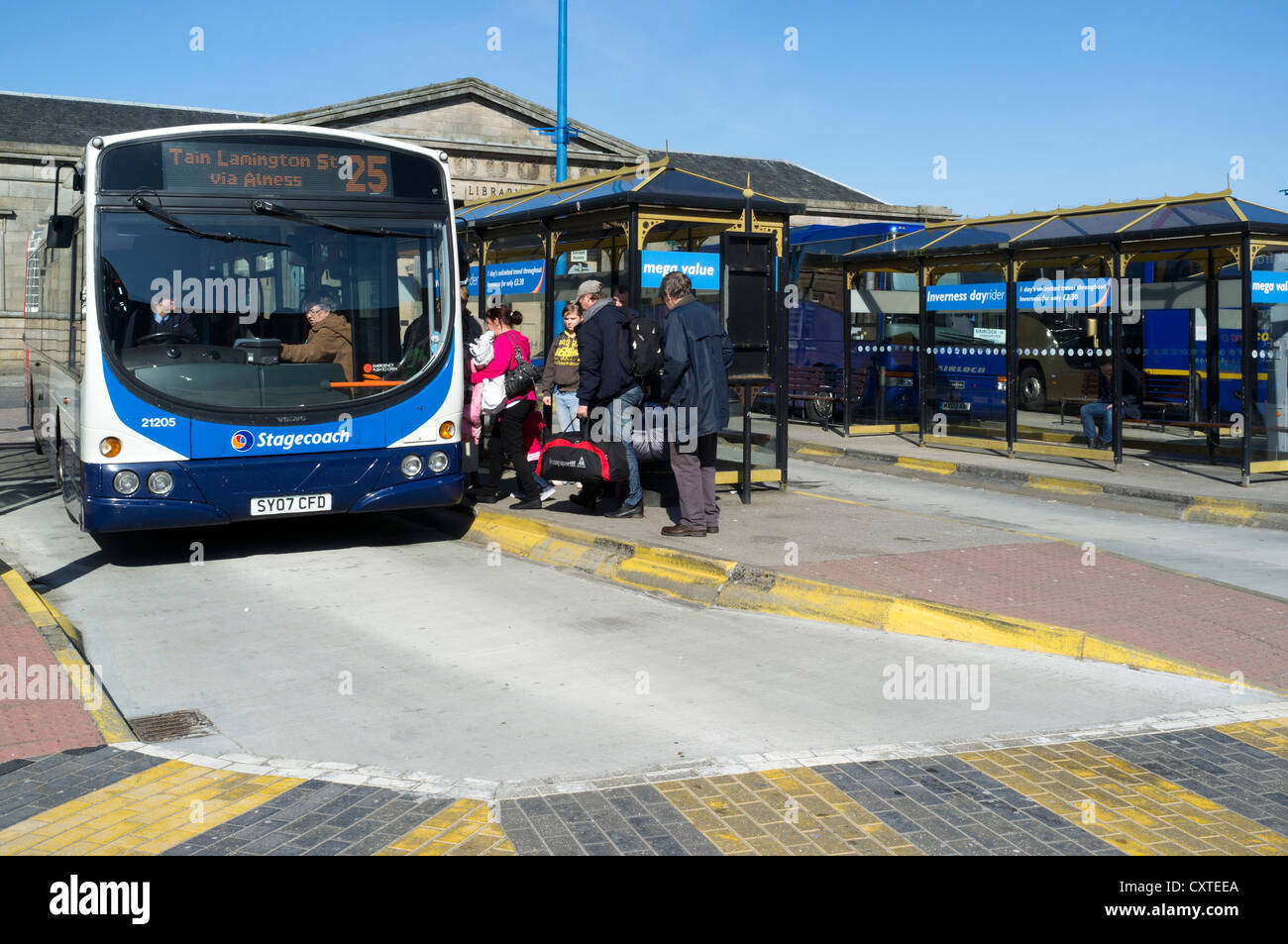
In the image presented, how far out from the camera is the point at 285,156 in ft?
31.8

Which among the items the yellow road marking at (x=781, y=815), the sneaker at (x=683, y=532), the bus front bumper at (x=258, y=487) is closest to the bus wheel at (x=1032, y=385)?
the sneaker at (x=683, y=532)

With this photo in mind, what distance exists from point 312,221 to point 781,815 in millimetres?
6780

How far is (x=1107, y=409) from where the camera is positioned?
16.2 metres

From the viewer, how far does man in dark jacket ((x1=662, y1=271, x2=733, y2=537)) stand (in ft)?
31.9

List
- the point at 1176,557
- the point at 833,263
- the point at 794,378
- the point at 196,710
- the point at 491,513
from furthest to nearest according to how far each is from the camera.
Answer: the point at 794,378, the point at 833,263, the point at 491,513, the point at 1176,557, the point at 196,710

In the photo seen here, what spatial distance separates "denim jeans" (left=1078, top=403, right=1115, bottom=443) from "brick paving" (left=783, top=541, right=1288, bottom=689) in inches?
282

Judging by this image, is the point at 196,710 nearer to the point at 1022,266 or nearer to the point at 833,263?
the point at 1022,266

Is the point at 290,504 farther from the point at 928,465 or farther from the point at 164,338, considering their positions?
the point at 928,465

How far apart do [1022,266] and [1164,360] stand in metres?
5.43

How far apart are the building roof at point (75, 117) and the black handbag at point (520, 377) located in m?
32.4


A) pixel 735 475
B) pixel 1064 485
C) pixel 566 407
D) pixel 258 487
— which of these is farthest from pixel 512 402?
pixel 1064 485

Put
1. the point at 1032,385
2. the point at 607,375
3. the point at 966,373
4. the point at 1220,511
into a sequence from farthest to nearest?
the point at 1032,385 → the point at 966,373 → the point at 1220,511 → the point at 607,375
